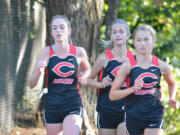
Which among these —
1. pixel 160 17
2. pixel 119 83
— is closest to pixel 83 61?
pixel 119 83

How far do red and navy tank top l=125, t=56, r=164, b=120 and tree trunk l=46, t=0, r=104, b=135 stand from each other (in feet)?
8.85

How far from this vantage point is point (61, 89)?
15.7 feet

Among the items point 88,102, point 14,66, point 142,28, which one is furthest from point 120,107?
point 14,66

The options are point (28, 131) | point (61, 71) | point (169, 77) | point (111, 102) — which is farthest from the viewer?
point (28, 131)

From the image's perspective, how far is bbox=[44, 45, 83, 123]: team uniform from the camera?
4781mm

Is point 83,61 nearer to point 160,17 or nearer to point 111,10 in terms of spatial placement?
point 111,10

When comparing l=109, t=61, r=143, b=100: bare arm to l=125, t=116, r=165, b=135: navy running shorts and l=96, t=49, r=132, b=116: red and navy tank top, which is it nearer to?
l=125, t=116, r=165, b=135: navy running shorts

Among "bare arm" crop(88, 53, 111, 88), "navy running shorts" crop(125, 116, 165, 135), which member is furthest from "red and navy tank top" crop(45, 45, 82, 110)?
"navy running shorts" crop(125, 116, 165, 135)

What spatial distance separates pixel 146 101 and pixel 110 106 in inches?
38.4

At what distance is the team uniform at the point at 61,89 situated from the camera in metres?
4.78

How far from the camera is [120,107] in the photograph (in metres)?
5.07

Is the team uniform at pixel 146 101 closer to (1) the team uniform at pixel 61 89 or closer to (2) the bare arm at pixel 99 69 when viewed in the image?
(2) the bare arm at pixel 99 69

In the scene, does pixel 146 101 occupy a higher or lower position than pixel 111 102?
higher

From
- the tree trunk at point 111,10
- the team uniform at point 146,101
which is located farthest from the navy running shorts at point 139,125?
the tree trunk at point 111,10
